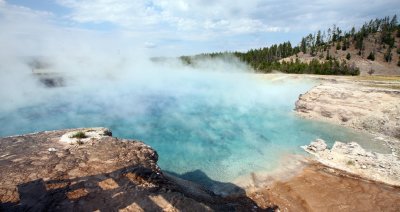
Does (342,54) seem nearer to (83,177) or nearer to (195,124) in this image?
(195,124)

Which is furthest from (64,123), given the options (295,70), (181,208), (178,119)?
(295,70)

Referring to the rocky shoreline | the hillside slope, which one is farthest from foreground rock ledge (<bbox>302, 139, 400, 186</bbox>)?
the hillside slope

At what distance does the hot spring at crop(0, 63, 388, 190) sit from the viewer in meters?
15.2

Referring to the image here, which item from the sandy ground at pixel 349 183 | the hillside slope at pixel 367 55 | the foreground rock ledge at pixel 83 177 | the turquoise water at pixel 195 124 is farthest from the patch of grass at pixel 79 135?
the hillside slope at pixel 367 55

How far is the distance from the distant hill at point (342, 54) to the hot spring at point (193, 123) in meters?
23.7

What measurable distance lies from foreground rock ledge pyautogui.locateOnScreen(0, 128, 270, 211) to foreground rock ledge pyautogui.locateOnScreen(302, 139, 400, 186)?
6.60 m

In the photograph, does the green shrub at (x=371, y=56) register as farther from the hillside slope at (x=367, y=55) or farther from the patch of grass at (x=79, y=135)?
the patch of grass at (x=79, y=135)

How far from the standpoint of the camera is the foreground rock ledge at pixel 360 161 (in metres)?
12.6

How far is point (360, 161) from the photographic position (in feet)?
45.3

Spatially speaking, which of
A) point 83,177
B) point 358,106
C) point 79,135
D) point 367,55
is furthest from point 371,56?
point 83,177

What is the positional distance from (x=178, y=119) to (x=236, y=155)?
822 centimetres

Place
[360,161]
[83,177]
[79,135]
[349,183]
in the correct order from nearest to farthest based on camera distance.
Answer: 1. [83,177]
2. [79,135]
3. [349,183]
4. [360,161]

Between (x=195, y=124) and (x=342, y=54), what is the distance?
64.0m

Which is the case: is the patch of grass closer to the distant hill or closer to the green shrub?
the distant hill
